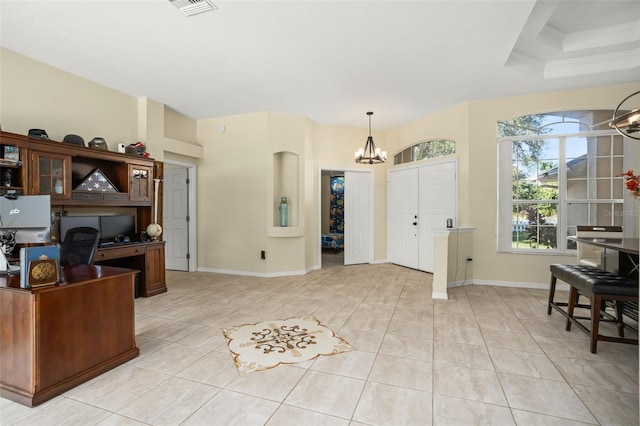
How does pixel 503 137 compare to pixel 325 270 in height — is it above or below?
above

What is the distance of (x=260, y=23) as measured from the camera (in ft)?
9.96

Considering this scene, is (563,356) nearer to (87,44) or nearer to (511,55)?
(511,55)

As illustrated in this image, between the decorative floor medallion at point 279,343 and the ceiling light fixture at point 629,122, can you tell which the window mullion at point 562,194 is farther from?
the decorative floor medallion at point 279,343

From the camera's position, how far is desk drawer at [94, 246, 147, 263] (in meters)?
3.87

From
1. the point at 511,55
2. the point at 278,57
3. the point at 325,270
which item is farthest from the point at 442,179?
the point at 278,57

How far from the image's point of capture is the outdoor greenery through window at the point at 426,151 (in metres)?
5.72

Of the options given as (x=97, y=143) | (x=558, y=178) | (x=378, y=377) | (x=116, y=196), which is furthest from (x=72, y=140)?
(x=558, y=178)

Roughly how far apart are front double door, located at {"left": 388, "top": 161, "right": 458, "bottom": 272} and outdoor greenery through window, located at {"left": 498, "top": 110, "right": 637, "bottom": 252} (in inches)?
33.9

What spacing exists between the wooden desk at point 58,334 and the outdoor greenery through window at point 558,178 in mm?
5230

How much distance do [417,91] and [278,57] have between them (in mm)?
2184

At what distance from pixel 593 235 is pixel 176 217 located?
656 centimetres

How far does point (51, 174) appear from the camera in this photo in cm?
350

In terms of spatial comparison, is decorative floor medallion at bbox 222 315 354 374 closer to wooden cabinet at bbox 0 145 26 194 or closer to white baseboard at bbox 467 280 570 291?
wooden cabinet at bbox 0 145 26 194

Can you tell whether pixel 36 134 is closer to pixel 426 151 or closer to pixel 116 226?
pixel 116 226
